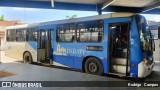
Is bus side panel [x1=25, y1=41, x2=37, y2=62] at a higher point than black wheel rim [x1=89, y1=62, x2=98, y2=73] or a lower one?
higher

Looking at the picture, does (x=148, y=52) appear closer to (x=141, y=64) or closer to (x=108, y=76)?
(x=141, y=64)

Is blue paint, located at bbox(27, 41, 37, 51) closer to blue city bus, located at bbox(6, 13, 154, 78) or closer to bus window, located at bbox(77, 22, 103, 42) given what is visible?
blue city bus, located at bbox(6, 13, 154, 78)

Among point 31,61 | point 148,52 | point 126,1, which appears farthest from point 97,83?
point 126,1

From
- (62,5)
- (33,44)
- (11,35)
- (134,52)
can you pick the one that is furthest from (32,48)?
(134,52)

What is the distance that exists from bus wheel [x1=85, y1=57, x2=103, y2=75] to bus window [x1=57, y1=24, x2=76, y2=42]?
1630 millimetres

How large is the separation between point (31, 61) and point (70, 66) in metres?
4.08

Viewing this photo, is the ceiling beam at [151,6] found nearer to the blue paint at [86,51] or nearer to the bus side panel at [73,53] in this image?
the blue paint at [86,51]

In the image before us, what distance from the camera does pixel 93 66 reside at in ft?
33.4

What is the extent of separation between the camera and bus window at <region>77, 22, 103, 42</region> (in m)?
10.0

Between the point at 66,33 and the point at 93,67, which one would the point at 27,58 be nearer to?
the point at 66,33

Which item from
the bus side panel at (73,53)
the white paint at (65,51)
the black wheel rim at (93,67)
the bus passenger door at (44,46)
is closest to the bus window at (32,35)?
the bus passenger door at (44,46)

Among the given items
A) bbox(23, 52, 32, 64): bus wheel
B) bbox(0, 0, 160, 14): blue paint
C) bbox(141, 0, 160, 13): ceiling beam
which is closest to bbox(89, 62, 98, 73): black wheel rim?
bbox(23, 52, 32, 64): bus wheel

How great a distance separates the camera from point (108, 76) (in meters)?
9.78

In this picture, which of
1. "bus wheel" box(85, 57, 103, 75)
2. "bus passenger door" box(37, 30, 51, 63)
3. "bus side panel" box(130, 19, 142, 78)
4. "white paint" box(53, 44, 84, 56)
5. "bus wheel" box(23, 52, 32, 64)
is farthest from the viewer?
"bus wheel" box(23, 52, 32, 64)
